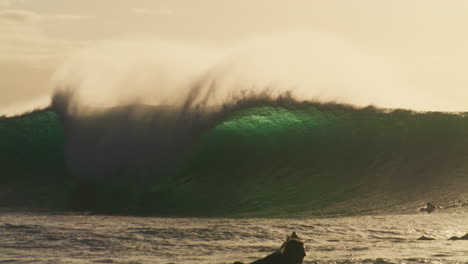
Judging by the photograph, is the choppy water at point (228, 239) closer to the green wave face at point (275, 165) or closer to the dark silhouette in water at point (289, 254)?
the dark silhouette in water at point (289, 254)

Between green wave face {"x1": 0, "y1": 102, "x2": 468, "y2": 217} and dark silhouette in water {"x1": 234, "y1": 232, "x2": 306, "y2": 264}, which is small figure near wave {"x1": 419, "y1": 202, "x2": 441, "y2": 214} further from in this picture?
dark silhouette in water {"x1": 234, "y1": 232, "x2": 306, "y2": 264}

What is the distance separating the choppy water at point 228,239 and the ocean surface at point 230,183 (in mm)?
33

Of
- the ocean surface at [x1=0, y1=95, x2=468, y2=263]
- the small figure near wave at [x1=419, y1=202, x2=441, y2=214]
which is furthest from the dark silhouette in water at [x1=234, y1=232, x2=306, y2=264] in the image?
the small figure near wave at [x1=419, y1=202, x2=441, y2=214]

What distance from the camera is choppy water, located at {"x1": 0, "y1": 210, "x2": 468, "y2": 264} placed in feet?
33.2

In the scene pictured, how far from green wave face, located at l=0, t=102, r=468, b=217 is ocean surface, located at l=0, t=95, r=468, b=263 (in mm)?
50

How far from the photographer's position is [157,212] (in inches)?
661

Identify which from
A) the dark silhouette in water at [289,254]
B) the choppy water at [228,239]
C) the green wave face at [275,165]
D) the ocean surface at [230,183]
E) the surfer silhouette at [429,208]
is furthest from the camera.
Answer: the green wave face at [275,165]

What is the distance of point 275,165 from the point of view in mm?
18625

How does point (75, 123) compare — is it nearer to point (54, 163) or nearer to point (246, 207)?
point (54, 163)

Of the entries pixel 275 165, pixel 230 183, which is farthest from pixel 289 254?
pixel 275 165

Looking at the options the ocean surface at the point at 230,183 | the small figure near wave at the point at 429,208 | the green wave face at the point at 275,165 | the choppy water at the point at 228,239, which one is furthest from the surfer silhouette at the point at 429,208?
the green wave face at the point at 275,165

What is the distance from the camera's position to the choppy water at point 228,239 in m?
10.1

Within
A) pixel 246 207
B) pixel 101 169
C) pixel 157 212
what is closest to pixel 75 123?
pixel 101 169

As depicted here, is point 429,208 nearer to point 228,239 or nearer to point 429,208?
point 429,208
